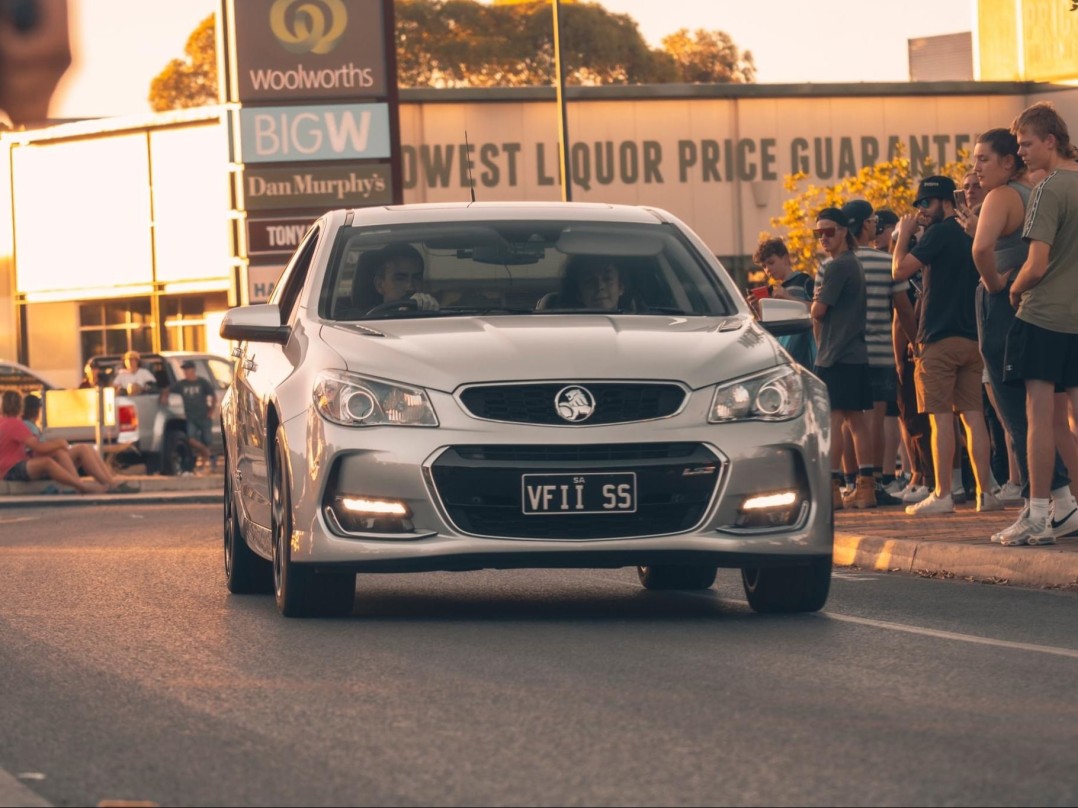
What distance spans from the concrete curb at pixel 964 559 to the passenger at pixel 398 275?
316cm

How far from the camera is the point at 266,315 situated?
10.0 meters

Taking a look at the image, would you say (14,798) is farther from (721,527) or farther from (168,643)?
(721,527)

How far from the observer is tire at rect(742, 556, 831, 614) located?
376 inches

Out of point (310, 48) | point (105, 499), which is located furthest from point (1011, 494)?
point (310, 48)

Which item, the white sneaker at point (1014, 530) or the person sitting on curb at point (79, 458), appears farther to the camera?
the person sitting on curb at point (79, 458)

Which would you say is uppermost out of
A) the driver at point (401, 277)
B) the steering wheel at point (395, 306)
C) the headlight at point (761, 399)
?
the driver at point (401, 277)

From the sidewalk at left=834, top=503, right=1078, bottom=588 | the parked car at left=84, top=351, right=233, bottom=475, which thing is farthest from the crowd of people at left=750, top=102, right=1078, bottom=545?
the parked car at left=84, top=351, right=233, bottom=475

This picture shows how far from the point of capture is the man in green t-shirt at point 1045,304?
11.4 meters

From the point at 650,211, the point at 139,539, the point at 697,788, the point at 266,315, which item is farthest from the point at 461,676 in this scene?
the point at 139,539

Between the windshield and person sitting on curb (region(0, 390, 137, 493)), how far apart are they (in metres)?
16.4

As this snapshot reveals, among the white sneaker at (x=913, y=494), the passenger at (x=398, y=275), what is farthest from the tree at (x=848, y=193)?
the passenger at (x=398, y=275)

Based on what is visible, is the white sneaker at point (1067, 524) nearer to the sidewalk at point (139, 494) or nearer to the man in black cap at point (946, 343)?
the man in black cap at point (946, 343)

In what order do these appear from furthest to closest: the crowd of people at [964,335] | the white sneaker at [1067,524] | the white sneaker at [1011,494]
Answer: the white sneaker at [1011,494], the white sneaker at [1067,524], the crowd of people at [964,335]

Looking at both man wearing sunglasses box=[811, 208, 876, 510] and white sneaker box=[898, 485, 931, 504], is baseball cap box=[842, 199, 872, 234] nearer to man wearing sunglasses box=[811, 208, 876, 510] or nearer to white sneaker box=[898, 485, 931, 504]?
man wearing sunglasses box=[811, 208, 876, 510]
